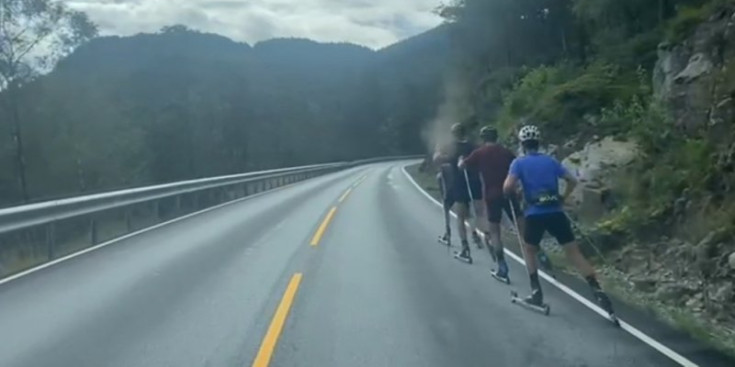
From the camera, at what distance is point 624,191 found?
17797 millimetres

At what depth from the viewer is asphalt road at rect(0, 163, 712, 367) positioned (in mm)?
7805

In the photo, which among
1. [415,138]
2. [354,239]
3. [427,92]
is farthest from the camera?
[415,138]

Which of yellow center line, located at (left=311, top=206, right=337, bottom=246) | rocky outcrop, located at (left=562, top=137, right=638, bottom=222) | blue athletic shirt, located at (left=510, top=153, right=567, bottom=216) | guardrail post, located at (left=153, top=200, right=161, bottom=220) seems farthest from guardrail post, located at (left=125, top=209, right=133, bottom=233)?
blue athletic shirt, located at (left=510, top=153, right=567, bottom=216)

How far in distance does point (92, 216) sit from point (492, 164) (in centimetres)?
883

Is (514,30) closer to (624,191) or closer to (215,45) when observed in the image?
(624,191)

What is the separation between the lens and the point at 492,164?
12133 millimetres

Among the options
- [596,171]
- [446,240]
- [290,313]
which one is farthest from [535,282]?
[596,171]

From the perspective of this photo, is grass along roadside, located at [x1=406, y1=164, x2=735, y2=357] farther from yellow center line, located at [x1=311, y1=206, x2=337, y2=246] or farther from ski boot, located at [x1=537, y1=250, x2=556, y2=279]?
yellow center line, located at [x1=311, y1=206, x2=337, y2=246]

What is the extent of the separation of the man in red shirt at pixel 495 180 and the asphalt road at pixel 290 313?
0.55 metres

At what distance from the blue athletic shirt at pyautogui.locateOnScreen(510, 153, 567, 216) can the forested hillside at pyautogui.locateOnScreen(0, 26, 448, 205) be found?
89.4 ft

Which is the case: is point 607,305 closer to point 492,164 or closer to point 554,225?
point 554,225

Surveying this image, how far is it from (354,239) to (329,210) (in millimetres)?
8139

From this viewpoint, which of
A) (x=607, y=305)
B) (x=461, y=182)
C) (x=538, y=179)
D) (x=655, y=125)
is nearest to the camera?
(x=607, y=305)

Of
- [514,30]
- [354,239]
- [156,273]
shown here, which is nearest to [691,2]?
[354,239]
